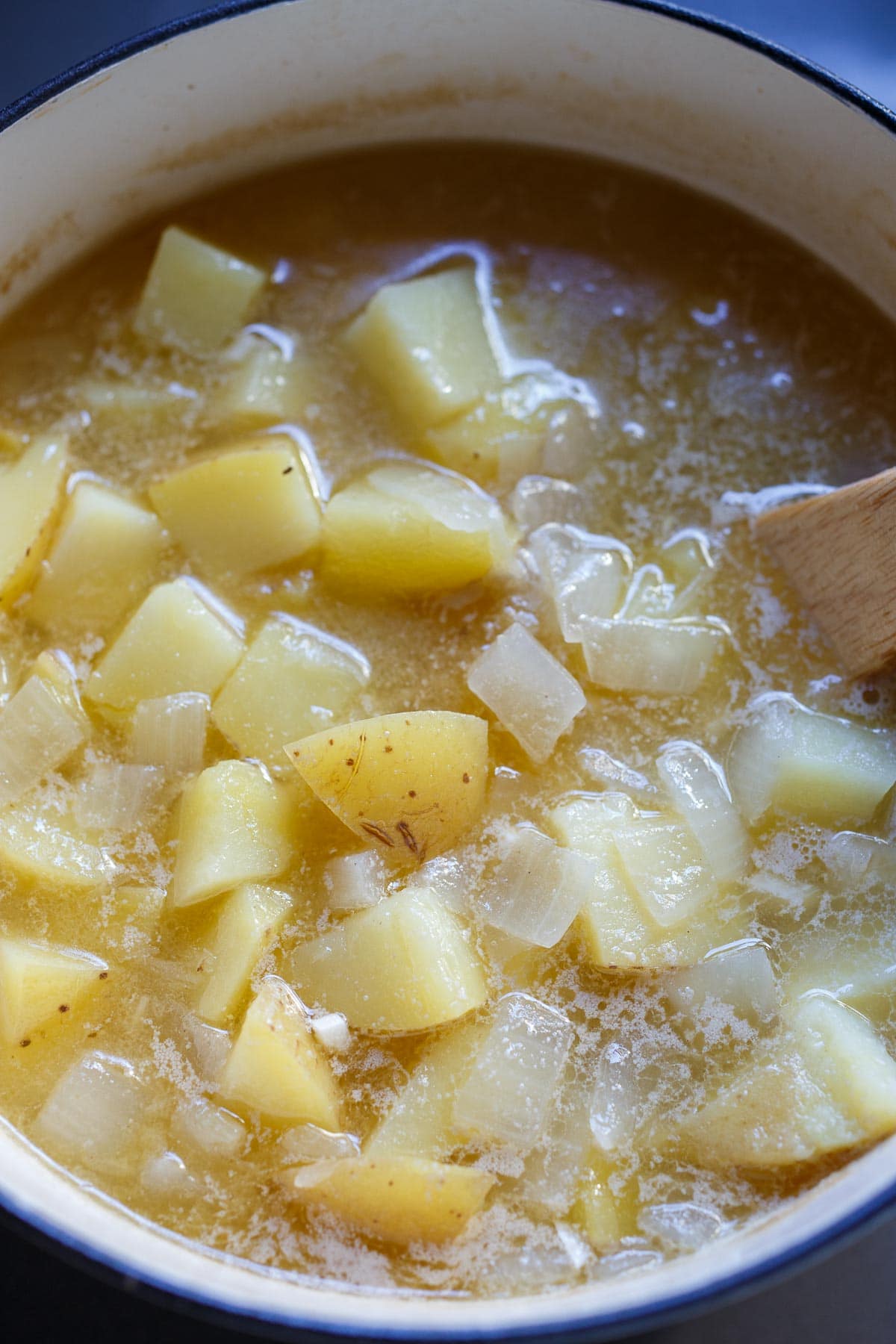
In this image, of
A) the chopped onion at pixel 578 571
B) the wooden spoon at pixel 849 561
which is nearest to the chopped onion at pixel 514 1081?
the chopped onion at pixel 578 571

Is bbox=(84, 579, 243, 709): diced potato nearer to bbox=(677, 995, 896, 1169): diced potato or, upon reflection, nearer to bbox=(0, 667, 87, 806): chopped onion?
bbox=(0, 667, 87, 806): chopped onion

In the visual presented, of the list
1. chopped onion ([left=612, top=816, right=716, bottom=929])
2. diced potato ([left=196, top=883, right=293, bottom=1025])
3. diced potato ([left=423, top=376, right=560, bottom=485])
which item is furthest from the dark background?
diced potato ([left=423, top=376, right=560, bottom=485])

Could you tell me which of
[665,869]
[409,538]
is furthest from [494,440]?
[665,869]

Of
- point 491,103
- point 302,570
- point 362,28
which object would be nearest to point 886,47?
point 491,103

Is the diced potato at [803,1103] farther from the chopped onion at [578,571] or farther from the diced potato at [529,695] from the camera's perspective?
the chopped onion at [578,571]

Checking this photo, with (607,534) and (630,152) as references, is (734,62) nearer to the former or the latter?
(630,152)

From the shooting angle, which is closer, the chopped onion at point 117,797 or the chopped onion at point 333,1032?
the chopped onion at point 333,1032
